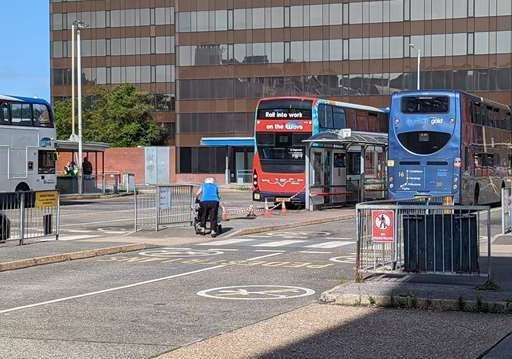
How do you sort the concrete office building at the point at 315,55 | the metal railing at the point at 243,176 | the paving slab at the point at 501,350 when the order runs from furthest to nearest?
the concrete office building at the point at 315,55 → the metal railing at the point at 243,176 → the paving slab at the point at 501,350

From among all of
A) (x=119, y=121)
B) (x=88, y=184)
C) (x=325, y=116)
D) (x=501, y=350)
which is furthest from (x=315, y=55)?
(x=501, y=350)

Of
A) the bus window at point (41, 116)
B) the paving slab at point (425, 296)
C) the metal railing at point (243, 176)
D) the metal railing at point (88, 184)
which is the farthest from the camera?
the metal railing at point (243, 176)

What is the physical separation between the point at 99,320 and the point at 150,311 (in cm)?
84

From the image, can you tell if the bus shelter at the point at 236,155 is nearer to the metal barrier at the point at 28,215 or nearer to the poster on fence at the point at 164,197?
the poster on fence at the point at 164,197

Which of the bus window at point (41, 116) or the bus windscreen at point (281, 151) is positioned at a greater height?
the bus window at point (41, 116)

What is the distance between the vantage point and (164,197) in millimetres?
22266

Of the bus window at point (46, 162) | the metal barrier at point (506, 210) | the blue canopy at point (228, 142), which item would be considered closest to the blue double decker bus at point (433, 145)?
the metal barrier at point (506, 210)

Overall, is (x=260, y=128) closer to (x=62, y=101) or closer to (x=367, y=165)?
(x=367, y=165)

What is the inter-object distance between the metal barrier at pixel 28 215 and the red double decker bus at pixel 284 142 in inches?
546

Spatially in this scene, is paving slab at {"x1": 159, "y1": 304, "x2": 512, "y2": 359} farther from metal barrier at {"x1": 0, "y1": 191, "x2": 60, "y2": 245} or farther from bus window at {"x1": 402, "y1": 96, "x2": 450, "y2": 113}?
bus window at {"x1": 402, "y1": 96, "x2": 450, "y2": 113}

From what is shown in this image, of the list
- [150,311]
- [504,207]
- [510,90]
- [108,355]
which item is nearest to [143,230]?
A: [504,207]

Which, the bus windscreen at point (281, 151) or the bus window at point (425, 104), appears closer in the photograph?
the bus window at point (425, 104)

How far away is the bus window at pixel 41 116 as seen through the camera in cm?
3506

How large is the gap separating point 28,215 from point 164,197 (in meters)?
4.54
